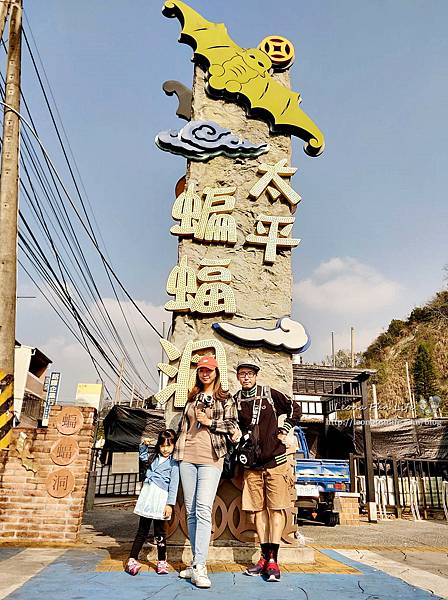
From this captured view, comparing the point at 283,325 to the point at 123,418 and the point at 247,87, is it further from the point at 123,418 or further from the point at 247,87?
the point at 123,418

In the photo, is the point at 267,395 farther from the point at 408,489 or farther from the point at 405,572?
the point at 408,489

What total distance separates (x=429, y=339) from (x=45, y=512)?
45478 mm

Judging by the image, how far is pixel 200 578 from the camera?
3250 mm

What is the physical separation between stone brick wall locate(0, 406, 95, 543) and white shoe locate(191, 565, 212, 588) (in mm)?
2503

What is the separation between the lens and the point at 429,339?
45500 mm

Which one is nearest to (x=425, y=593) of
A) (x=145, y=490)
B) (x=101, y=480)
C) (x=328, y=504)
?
(x=145, y=490)

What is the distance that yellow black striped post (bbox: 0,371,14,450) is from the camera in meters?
5.16

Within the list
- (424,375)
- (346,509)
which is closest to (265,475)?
(346,509)

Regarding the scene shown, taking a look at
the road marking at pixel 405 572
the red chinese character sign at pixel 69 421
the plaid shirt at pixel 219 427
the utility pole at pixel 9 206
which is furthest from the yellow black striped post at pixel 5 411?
the road marking at pixel 405 572

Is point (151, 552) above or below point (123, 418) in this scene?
below

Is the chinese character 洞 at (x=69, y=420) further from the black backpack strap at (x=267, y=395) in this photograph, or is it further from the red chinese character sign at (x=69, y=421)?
Answer: the black backpack strap at (x=267, y=395)

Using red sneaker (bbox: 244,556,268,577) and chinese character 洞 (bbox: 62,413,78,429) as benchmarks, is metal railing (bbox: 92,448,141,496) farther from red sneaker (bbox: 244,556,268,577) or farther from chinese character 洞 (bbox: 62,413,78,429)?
red sneaker (bbox: 244,556,268,577)

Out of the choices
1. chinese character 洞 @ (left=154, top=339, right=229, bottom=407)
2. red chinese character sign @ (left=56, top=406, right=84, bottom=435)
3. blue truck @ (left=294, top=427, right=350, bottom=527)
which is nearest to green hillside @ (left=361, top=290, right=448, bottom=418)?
blue truck @ (left=294, top=427, right=350, bottom=527)

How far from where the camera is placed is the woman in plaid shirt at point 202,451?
353cm
